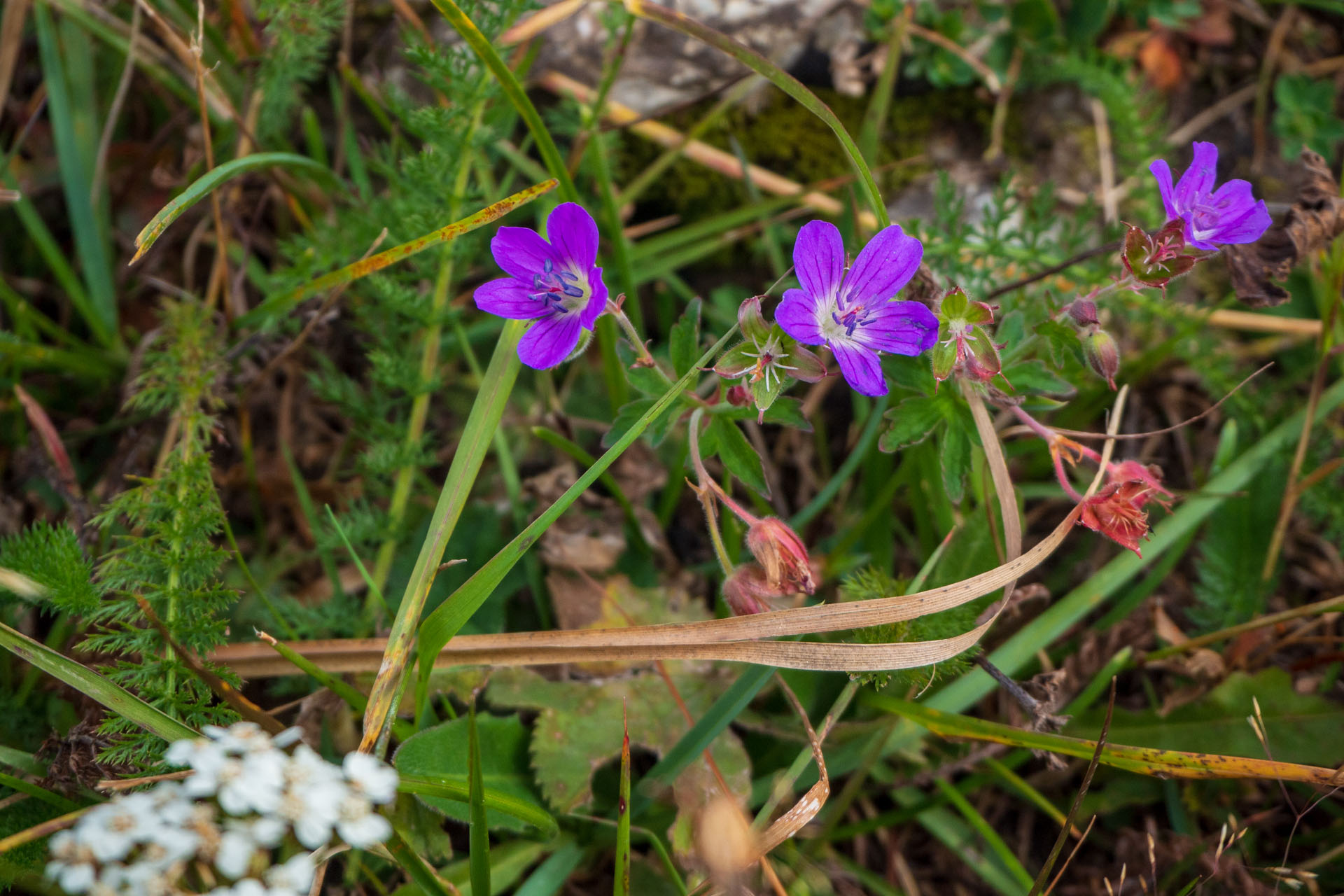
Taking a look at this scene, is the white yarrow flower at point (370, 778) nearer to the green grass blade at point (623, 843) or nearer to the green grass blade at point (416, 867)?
the green grass blade at point (416, 867)

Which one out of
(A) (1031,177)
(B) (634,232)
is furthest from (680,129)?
(A) (1031,177)

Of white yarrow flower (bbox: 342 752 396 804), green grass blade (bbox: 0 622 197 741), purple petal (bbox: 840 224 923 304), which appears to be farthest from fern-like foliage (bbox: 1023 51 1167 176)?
green grass blade (bbox: 0 622 197 741)

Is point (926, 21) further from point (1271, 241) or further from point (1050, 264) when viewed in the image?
point (1271, 241)

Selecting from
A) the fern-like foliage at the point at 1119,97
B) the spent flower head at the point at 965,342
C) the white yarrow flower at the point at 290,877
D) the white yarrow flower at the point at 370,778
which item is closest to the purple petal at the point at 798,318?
the spent flower head at the point at 965,342

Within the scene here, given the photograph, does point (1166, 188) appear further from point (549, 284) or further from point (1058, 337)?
point (549, 284)

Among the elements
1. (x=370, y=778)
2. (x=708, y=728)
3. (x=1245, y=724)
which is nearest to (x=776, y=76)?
(x=708, y=728)

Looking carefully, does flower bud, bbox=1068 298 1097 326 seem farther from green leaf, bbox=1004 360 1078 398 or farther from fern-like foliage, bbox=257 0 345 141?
fern-like foliage, bbox=257 0 345 141
